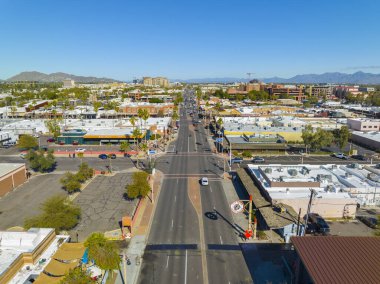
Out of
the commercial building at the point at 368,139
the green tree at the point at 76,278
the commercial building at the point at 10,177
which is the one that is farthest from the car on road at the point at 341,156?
the commercial building at the point at 10,177

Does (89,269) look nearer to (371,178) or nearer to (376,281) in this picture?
(376,281)

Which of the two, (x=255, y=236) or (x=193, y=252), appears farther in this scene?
(x=255, y=236)

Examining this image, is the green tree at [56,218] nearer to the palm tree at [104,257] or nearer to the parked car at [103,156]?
the palm tree at [104,257]

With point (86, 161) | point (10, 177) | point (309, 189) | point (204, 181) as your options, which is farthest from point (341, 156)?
point (10, 177)

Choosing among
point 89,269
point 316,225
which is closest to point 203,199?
point 316,225

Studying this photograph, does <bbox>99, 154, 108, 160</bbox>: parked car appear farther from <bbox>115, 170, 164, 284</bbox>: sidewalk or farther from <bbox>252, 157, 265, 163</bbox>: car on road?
<bbox>252, 157, 265, 163</bbox>: car on road

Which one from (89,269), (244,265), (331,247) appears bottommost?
(244,265)
